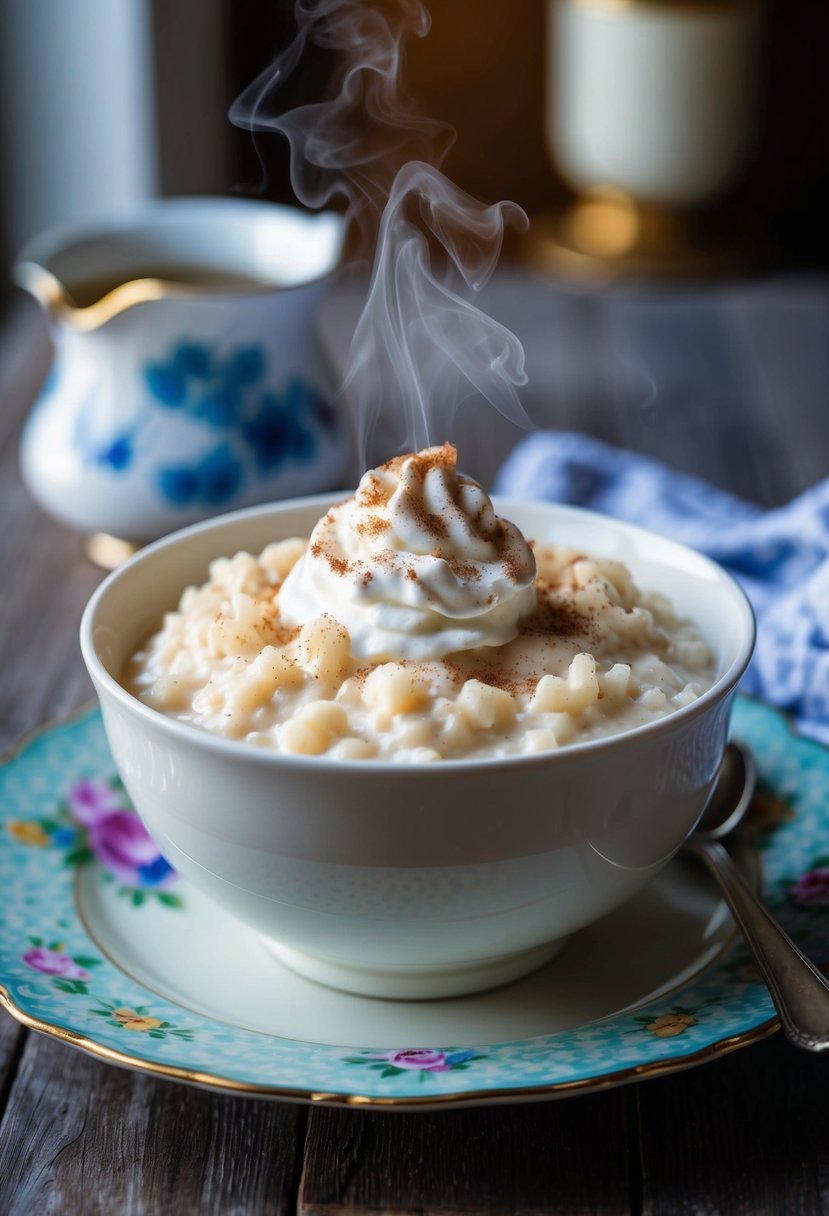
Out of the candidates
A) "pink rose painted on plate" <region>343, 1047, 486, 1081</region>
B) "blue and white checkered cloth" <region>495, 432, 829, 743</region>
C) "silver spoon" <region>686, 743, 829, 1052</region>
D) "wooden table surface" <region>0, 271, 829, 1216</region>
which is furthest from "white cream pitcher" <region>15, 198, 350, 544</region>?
"pink rose painted on plate" <region>343, 1047, 486, 1081</region>

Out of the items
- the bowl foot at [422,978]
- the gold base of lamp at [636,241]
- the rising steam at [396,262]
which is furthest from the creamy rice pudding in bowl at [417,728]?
the gold base of lamp at [636,241]

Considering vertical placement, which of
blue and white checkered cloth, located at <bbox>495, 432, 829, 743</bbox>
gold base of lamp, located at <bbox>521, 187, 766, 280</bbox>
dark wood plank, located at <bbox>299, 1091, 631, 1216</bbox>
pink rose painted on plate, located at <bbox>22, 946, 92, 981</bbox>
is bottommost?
gold base of lamp, located at <bbox>521, 187, 766, 280</bbox>

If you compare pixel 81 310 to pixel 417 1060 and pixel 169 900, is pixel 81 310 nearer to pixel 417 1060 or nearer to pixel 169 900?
pixel 169 900

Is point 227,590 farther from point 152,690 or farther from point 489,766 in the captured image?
point 489,766

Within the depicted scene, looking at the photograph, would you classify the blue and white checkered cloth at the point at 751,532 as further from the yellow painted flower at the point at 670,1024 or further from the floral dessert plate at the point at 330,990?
the yellow painted flower at the point at 670,1024

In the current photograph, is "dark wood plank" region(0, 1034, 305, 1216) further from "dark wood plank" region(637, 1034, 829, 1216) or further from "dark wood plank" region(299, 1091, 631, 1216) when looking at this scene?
"dark wood plank" region(637, 1034, 829, 1216)

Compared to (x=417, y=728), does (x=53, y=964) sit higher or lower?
lower

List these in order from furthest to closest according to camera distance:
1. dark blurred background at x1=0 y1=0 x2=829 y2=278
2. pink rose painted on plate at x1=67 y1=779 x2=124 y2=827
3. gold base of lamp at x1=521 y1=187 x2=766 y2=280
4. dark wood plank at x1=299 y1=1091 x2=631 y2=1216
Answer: gold base of lamp at x1=521 y1=187 x2=766 y2=280
dark blurred background at x1=0 y1=0 x2=829 y2=278
pink rose painted on plate at x1=67 y1=779 x2=124 y2=827
dark wood plank at x1=299 y1=1091 x2=631 y2=1216

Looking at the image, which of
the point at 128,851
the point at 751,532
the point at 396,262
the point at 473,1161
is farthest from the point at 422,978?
the point at 751,532
